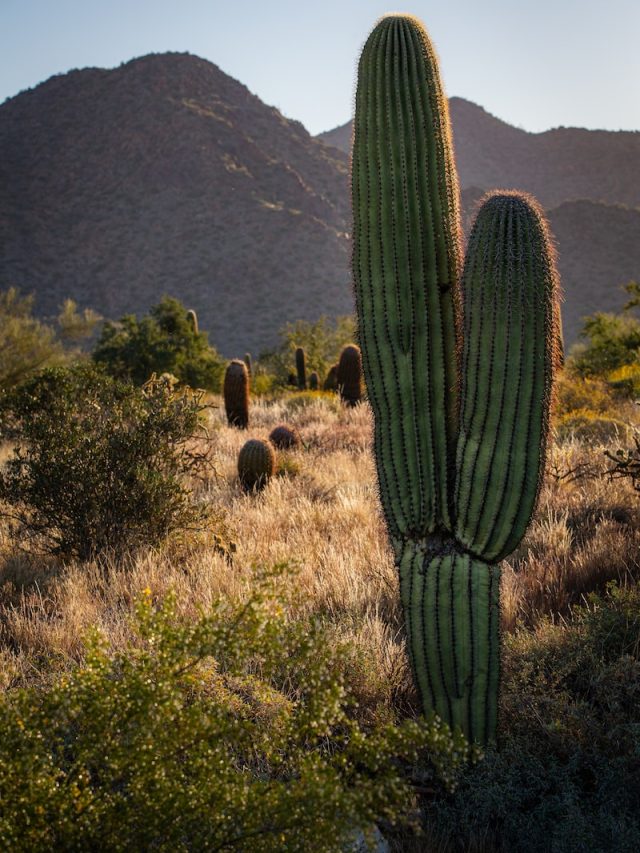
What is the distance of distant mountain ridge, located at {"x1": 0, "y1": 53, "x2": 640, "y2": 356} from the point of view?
51312mm

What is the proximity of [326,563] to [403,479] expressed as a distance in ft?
6.41

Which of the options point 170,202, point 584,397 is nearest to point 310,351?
point 584,397

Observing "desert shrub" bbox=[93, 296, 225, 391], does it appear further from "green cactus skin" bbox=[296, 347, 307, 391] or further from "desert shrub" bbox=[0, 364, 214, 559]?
"desert shrub" bbox=[0, 364, 214, 559]

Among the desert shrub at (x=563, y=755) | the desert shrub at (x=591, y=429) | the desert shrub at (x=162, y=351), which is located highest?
the desert shrub at (x=162, y=351)

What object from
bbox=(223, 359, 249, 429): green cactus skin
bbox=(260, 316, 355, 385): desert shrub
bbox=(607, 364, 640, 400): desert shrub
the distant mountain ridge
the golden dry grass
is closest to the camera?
the golden dry grass

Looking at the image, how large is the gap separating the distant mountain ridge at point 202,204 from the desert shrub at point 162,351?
1044 inches

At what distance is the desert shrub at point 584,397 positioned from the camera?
12084 mm

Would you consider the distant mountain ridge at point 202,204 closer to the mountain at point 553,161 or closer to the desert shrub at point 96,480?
the mountain at point 553,161

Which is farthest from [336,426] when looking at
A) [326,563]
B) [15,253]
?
[15,253]

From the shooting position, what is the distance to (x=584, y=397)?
12.7 metres

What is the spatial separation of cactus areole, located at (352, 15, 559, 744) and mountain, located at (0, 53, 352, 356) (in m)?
42.5

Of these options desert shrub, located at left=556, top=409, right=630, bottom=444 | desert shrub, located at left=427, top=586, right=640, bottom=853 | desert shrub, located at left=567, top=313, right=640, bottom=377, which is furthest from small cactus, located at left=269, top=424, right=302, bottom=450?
desert shrub, located at left=567, top=313, right=640, bottom=377

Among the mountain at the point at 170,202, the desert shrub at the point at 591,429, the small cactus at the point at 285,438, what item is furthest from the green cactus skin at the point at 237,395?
the mountain at the point at 170,202

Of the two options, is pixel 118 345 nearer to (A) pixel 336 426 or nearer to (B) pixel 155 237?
(A) pixel 336 426
